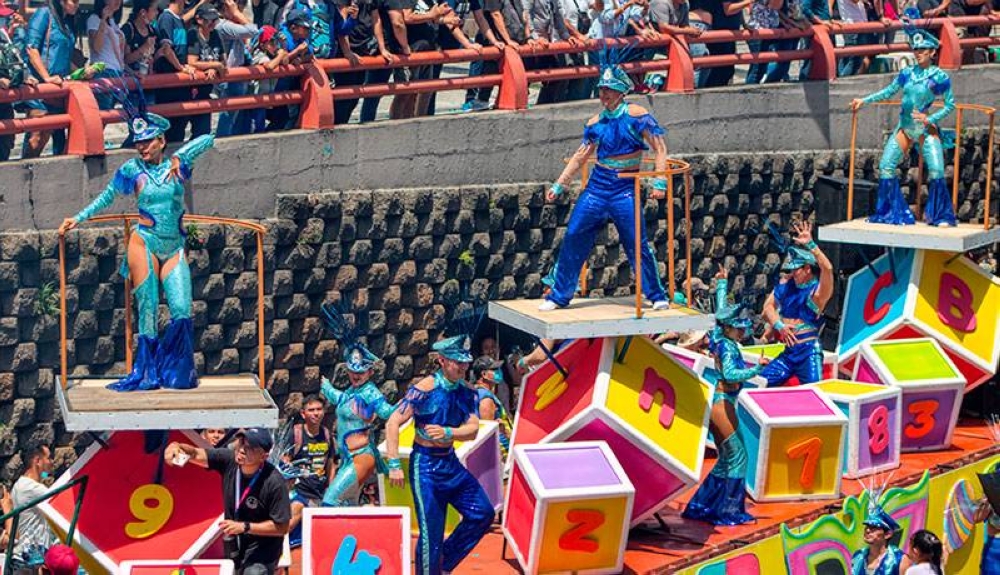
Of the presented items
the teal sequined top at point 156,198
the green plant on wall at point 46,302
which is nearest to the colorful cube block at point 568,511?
the teal sequined top at point 156,198

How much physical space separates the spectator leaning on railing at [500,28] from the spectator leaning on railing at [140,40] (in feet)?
12.4

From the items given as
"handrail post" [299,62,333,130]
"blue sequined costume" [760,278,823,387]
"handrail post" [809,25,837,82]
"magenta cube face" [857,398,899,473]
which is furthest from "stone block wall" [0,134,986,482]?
"magenta cube face" [857,398,899,473]

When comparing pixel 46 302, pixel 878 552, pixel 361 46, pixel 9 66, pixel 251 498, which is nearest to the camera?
pixel 251 498

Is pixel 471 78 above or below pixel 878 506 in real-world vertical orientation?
above

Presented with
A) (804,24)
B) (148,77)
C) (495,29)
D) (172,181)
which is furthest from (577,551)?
(804,24)

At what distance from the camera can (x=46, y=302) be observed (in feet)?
50.7

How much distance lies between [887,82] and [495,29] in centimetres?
562

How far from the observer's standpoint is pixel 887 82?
22.7 m

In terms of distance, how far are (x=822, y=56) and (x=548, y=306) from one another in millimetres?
8520

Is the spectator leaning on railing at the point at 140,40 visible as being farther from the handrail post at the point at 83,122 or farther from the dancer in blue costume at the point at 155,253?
the dancer in blue costume at the point at 155,253

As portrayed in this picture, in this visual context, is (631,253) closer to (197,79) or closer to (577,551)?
(577,551)

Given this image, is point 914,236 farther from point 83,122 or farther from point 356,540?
point 83,122

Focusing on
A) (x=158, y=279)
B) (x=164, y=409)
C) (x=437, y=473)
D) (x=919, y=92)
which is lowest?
(x=437, y=473)

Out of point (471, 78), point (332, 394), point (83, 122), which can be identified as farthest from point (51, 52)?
point (471, 78)
